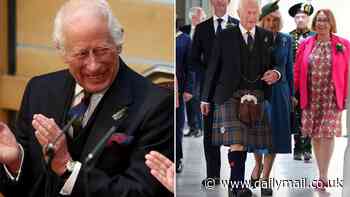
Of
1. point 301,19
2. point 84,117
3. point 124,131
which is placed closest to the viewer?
point 301,19

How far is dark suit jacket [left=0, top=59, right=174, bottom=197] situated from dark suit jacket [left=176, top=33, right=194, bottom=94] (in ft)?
0.42

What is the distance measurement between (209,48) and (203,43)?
55 mm

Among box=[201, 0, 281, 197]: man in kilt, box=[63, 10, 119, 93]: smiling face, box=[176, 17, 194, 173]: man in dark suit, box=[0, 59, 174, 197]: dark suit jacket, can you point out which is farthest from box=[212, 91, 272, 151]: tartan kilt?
box=[63, 10, 119, 93]: smiling face

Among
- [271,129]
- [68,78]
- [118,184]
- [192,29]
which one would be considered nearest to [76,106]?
[68,78]

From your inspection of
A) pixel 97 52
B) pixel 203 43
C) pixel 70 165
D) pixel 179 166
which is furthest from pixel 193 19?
pixel 70 165

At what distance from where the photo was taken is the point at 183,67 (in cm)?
421

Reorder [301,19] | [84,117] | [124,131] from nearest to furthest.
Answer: [301,19]
[124,131]
[84,117]

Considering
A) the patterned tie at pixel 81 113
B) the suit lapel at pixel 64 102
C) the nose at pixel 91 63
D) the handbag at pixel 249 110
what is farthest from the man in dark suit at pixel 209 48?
the suit lapel at pixel 64 102

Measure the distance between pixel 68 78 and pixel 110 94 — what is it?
1.18 feet

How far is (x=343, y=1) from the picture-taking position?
159 inches

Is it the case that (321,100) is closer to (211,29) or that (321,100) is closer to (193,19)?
(211,29)

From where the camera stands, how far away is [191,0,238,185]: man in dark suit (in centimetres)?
415

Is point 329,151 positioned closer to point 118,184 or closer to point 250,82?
point 250,82

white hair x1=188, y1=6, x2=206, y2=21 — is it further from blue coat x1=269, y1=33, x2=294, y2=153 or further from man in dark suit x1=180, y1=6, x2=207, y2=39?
blue coat x1=269, y1=33, x2=294, y2=153
